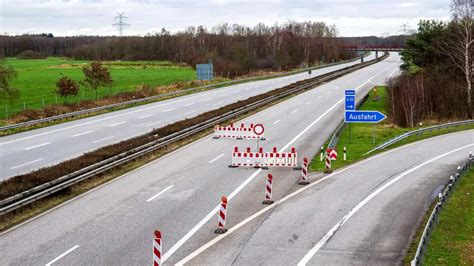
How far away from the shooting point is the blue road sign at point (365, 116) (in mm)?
28969

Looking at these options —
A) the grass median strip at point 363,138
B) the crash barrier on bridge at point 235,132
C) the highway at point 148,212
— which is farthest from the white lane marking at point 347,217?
the crash barrier on bridge at point 235,132

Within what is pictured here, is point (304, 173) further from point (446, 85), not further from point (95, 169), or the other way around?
point (446, 85)

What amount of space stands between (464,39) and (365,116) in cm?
2371

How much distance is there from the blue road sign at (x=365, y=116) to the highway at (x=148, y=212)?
272 cm

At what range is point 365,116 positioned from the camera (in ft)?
97.2

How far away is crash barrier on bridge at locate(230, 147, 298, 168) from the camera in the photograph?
25.4 meters

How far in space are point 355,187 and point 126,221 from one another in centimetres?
939

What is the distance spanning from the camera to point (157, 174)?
2392 centimetres


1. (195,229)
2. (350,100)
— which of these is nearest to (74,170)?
(195,229)

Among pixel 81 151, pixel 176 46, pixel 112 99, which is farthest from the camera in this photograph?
pixel 176 46

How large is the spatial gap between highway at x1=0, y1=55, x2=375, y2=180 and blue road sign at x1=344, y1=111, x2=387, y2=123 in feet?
44.3

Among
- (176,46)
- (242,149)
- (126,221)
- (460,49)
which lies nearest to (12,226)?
(126,221)

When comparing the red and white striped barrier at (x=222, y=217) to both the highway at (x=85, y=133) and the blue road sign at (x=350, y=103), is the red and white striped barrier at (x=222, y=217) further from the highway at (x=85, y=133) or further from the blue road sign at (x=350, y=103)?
the blue road sign at (x=350, y=103)

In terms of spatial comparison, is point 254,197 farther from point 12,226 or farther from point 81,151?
point 81,151
